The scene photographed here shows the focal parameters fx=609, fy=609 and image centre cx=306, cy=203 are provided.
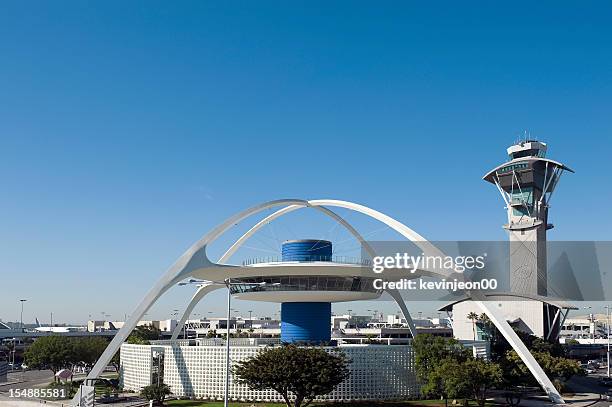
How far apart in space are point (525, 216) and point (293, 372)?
78.9 m

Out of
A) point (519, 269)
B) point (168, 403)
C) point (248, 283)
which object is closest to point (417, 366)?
point (248, 283)

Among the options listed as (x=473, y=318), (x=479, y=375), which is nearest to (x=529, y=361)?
(x=479, y=375)

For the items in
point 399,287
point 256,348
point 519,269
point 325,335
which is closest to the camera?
point 256,348

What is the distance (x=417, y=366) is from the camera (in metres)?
61.7

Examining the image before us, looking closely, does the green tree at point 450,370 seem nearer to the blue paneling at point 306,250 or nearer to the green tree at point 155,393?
the blue paneling at point 306,250

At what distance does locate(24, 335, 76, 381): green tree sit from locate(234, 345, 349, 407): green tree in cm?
4030

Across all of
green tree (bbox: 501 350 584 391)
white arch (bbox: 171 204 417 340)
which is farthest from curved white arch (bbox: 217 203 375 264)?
green tree (bbox: 501 350 584 391)

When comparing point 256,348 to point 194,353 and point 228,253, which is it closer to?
point 194,353

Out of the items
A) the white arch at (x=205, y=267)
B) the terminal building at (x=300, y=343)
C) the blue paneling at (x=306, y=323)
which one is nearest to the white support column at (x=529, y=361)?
the white arch at (x=205, y=267)

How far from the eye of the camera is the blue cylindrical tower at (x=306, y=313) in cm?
7069

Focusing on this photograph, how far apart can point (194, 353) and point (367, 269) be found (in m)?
20.7

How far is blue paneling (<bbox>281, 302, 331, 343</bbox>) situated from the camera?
232 ft

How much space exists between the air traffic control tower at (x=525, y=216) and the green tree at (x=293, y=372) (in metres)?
58.4

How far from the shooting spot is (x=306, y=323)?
70.9m
